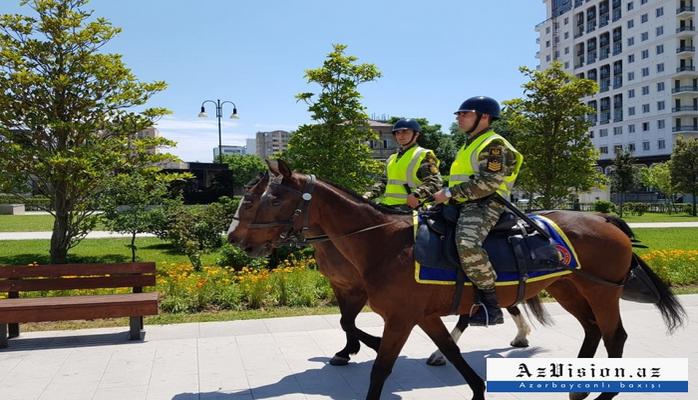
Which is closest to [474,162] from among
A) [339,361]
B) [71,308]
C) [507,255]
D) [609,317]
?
[507,255]

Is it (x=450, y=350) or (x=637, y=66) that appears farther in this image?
(x=637, y=66)

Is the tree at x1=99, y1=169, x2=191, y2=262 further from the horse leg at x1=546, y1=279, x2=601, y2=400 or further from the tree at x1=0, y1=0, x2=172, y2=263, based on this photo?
the horse leg at x1=546, y1=279, x2=601, y2=400

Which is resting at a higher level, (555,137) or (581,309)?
(555,137)

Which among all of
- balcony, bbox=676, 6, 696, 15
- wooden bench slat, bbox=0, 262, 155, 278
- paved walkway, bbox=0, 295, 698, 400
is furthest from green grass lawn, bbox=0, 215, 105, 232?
balcony, bbox=676, 6, 696, 15

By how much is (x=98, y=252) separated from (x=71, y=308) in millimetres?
11337

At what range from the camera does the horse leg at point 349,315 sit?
624cm

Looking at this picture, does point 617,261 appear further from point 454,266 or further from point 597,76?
point 597,76

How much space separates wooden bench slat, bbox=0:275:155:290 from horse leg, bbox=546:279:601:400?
605cm

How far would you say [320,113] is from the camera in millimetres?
16625

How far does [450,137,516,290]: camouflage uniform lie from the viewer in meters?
4.43

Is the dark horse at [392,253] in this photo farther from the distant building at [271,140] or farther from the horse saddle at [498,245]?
the distant building at [271,140]

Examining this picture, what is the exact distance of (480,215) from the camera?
180 inches

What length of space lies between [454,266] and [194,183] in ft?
105

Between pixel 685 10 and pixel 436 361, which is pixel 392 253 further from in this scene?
pixel 685 10
